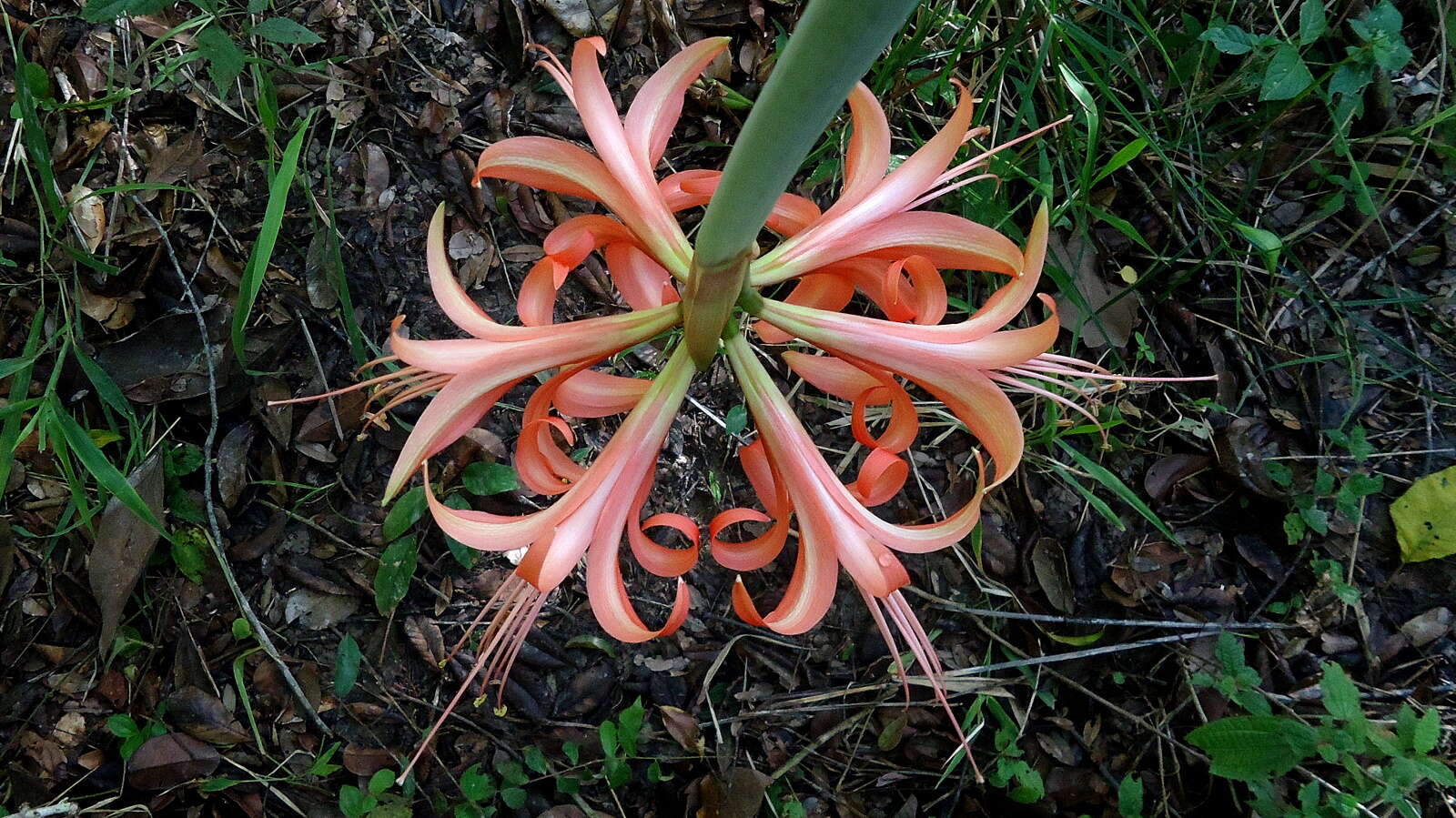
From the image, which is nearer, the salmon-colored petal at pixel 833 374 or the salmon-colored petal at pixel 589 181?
the salmon-colored petal at pixel 589 181

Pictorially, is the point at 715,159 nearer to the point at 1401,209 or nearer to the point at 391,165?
the point at 391,165

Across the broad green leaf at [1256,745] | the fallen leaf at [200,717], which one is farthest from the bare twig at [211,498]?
the broad green leaf at [1256,745]

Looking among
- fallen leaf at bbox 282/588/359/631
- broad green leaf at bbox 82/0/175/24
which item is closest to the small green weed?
fallen leaf at bbox 282/588/359/631

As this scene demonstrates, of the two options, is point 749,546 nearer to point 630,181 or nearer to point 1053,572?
point 630,181

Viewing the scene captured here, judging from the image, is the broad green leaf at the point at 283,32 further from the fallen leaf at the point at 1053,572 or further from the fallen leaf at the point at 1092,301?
the fallen leaf at the point at 1053,572

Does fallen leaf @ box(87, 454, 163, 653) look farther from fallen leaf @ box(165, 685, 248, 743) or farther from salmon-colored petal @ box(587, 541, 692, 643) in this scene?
salmon-colored petal @ box(587, 541, 692, 643)

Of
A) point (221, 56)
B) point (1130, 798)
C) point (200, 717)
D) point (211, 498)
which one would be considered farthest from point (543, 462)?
point (1130, 798)

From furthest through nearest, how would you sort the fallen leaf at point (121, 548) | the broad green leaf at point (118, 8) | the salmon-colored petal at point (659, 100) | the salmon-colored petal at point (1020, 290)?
the fallen leaf at point (121, 548), the broad green leaf at point (118, 8), the salmon-colored petal at point (659, 100), the salmon-colored petal at point (1020, 290)

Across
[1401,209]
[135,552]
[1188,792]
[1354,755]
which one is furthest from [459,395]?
[1401,209]
